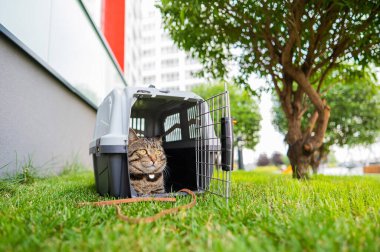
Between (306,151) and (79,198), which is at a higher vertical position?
(306,151)

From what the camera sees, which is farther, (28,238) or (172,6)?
(172,6)

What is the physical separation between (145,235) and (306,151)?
2.94m

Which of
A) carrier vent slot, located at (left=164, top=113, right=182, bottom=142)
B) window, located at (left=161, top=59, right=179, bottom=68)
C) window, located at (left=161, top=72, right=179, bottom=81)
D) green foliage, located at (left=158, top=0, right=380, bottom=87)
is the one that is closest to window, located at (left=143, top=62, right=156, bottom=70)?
window, located at (left=161, top=59, right=179, bottom=68)

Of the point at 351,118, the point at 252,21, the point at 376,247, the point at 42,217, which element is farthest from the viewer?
the point at 351,118

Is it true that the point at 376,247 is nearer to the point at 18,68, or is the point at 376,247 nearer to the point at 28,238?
the point at 28,238

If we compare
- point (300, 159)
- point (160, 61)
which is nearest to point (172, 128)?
point (300, 159)

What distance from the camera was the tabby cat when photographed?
7.93ft

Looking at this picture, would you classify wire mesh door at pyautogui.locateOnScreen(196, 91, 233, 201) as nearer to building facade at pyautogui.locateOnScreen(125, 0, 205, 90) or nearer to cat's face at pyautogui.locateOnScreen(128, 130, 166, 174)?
cat's face at pyautogui.locateOnScreen(128, 130, 166, 174)

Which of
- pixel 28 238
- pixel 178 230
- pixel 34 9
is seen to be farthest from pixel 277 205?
pixel 34 9

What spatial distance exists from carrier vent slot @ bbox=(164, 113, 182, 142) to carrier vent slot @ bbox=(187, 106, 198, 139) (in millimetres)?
298

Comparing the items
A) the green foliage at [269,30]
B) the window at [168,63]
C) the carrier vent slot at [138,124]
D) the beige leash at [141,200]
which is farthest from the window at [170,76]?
the beige leash at [141,200]

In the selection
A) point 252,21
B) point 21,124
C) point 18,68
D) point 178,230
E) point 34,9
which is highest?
point 34,9

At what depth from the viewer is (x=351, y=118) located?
27.4 ft

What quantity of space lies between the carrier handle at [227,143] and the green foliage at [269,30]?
1.11 m
